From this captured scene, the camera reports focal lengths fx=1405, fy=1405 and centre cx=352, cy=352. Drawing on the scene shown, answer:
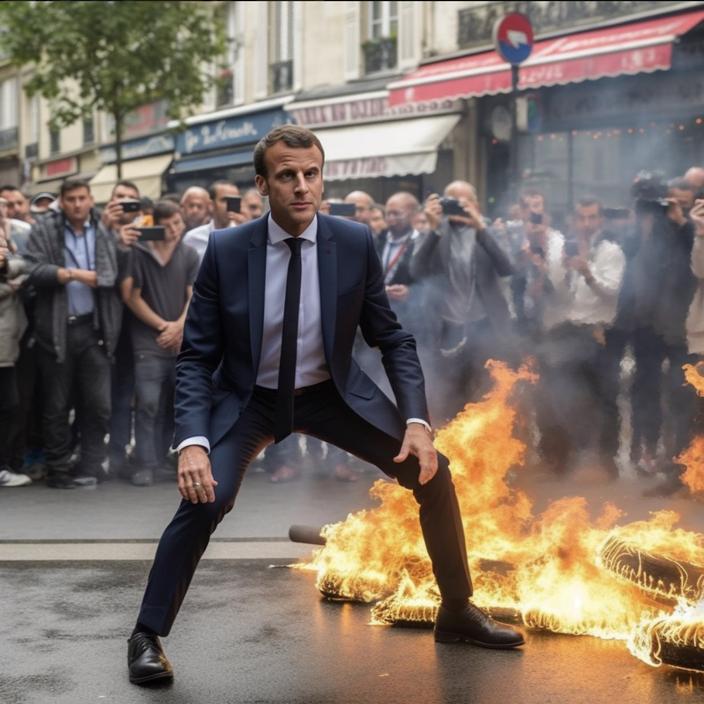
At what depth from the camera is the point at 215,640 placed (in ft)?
16.4

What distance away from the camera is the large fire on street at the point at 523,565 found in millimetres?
4848

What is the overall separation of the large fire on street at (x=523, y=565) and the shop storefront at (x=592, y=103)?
8295mm

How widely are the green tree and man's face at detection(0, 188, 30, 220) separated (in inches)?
431

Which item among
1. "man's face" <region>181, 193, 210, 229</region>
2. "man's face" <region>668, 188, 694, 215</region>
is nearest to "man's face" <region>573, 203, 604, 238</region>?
"man's face" <region>668, 188, 694, 215</region>

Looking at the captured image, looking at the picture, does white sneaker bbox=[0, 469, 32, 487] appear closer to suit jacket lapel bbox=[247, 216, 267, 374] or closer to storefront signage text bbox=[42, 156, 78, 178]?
suit jacket lapel bbox=[247, 216, 267, 374]

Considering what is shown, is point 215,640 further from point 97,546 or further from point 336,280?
point 97,546

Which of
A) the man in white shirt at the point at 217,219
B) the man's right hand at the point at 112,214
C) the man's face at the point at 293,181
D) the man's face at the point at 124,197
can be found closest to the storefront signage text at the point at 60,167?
the man's face at the point at 124,197

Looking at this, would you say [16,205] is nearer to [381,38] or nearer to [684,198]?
[684,198]

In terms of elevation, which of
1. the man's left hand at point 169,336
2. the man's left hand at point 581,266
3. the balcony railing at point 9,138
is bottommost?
the man's left hand at point 169,336

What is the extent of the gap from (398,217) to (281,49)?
56.6 feet

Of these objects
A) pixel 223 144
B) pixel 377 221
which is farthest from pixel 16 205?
pixel 223 144

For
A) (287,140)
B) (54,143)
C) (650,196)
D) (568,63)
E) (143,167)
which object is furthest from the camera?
(54,143)

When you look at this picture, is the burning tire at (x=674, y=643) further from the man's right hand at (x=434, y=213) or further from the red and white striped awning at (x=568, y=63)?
the red and white striped awning at (x=568, y=63)

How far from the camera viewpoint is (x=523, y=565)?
17.4ft
